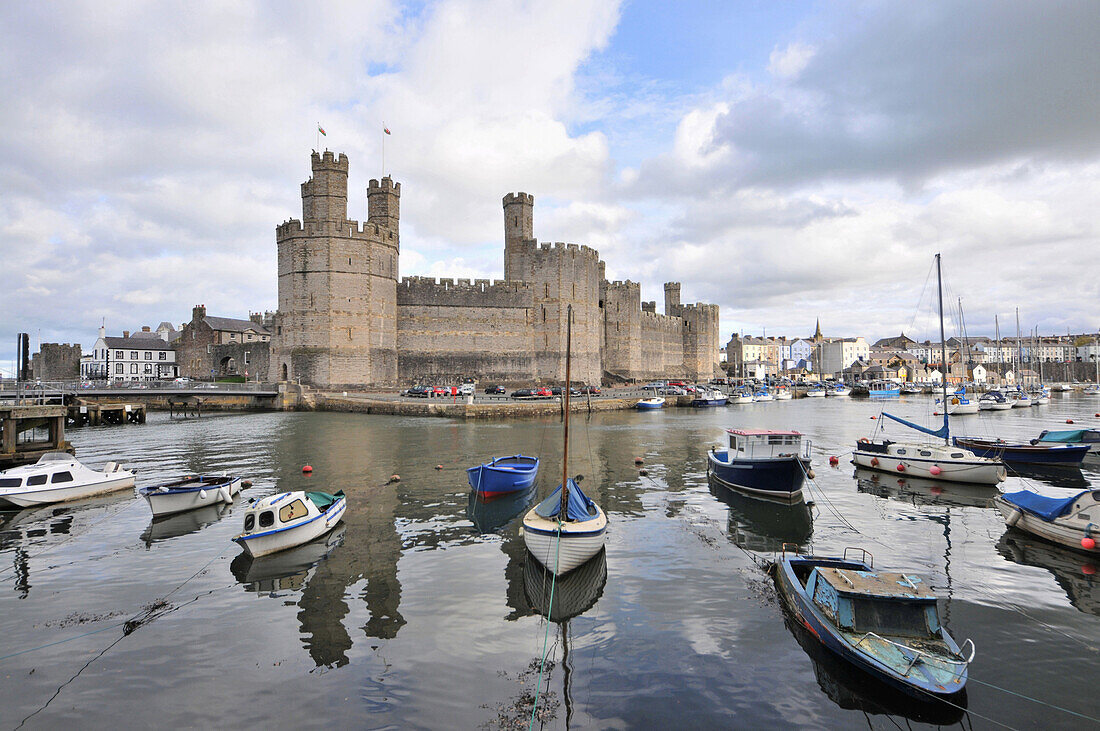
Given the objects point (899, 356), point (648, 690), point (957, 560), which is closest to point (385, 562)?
point (648, 690)

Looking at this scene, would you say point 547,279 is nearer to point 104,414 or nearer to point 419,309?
point 419,309

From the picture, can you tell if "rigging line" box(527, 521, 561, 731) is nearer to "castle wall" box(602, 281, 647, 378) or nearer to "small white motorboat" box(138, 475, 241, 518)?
"small white motorboat" box(138, 475, 241, 518)

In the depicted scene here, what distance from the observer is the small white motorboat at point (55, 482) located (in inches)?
584

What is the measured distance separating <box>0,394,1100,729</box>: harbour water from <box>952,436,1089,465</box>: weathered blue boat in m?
6.62

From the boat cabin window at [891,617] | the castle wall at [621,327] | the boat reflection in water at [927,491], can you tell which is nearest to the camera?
the boat cabin window at [891,617]

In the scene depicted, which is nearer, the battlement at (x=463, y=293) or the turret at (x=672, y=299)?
the battlement at (x=463, y=293)

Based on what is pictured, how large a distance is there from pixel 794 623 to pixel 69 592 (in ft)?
37.3

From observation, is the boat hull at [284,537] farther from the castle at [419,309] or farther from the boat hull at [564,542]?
the castle at [419,309]

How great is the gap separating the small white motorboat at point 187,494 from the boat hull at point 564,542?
9.30m

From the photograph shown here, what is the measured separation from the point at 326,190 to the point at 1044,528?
45321 millimetres

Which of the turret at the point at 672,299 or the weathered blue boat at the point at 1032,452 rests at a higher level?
the turret at the point at 672,299

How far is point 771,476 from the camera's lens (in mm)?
16078

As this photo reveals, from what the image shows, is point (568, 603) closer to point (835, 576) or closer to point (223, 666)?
point (835, 576)

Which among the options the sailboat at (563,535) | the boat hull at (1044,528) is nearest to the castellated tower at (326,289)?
the sailboat at (563,535)
